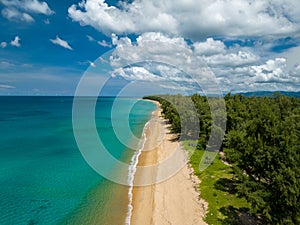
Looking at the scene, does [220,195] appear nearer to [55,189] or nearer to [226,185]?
[226,185]

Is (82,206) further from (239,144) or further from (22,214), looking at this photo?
(239,144)

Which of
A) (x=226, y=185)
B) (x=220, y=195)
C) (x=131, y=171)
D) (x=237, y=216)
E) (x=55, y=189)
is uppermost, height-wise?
(x=226, y=185)

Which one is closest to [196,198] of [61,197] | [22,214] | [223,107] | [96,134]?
[61,197]

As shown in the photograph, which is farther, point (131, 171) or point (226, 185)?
point (131, 171)

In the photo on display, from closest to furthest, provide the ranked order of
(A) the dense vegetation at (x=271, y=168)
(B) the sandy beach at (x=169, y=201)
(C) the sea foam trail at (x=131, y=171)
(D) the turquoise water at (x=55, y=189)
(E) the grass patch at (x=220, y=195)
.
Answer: (A) the dense vegetation at (x=271, y=168)
(E) the grass patch at (x=220, y=195)
(B) the sandy beach at (x=169, y=201)
(C) the sea foam trail at (x=131, y=171)
(D) the turquoise water at (x=55, y=189)

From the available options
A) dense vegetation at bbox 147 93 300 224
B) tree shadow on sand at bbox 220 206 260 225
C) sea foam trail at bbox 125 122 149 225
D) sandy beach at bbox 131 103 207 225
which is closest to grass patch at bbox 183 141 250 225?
tree shadow on sand at bbox 220 206 260 225

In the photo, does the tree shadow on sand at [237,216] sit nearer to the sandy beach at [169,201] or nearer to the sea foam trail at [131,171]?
the sandy beach at [169,201]

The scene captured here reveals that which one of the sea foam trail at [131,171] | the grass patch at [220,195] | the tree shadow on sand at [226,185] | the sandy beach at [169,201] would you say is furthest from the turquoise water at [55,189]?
the tree shadow on sand at [226,185]

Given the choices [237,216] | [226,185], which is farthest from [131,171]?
[237,216]
